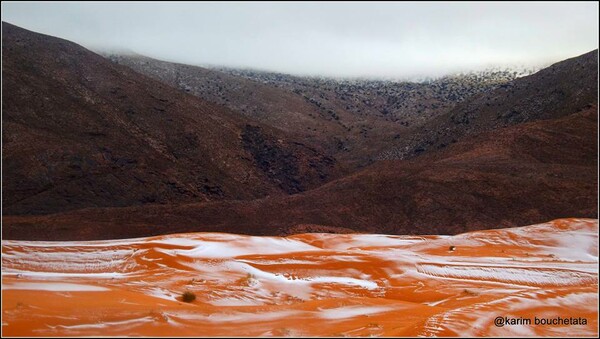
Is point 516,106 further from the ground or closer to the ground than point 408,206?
further from the ground

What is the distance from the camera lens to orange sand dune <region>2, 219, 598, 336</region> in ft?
28.5

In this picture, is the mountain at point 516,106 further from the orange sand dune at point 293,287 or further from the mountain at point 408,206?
the orange sand dune at point 293,287

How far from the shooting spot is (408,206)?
39.7m

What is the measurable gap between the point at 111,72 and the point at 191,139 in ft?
46.8

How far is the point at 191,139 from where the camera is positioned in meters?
57.1

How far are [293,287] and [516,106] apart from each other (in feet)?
206

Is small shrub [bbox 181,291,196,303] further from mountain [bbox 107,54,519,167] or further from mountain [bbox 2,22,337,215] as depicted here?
mountain [bbox 107,54,519,167]

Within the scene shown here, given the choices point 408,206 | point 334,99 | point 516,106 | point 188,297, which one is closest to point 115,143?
point 408,206

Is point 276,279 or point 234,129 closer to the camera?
point 276,279

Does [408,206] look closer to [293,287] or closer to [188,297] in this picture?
[293,287]

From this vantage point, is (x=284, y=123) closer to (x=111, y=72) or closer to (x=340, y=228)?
(x=111, y=72)

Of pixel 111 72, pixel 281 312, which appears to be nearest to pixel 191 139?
pixel 111 72

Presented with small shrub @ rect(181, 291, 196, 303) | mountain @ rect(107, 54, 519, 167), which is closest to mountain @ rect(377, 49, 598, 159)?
mountain @ rect(107, 54, 519, 167)

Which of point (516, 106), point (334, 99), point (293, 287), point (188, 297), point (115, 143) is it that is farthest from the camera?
point (334, 99)
